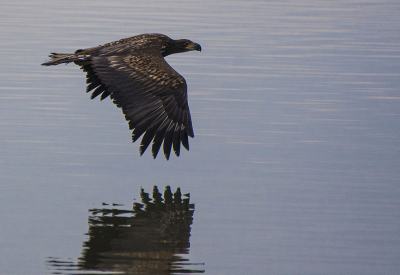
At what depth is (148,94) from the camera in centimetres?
966

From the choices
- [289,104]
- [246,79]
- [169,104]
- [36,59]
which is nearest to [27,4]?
[36,59]

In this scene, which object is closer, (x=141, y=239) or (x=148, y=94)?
(x=141, y=239)

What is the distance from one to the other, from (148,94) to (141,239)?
8.67 feet

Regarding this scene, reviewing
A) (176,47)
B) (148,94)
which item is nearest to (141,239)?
(148,94)

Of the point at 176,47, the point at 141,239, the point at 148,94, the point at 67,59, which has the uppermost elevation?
the point at 176,47

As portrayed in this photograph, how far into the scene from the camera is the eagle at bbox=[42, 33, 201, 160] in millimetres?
9266

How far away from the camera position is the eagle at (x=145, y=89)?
927cm

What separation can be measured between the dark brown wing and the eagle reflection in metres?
0.68

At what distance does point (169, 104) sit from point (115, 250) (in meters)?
2.79

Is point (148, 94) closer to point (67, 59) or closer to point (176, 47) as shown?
point (67, 59)

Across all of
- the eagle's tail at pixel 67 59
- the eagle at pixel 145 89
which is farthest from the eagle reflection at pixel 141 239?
the eagle's tail at pixel 67 59

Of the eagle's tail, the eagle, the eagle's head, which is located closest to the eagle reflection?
the eagle

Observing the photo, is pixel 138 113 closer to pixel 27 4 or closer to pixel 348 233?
pixel 348 233

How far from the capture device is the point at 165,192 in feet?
29.1
